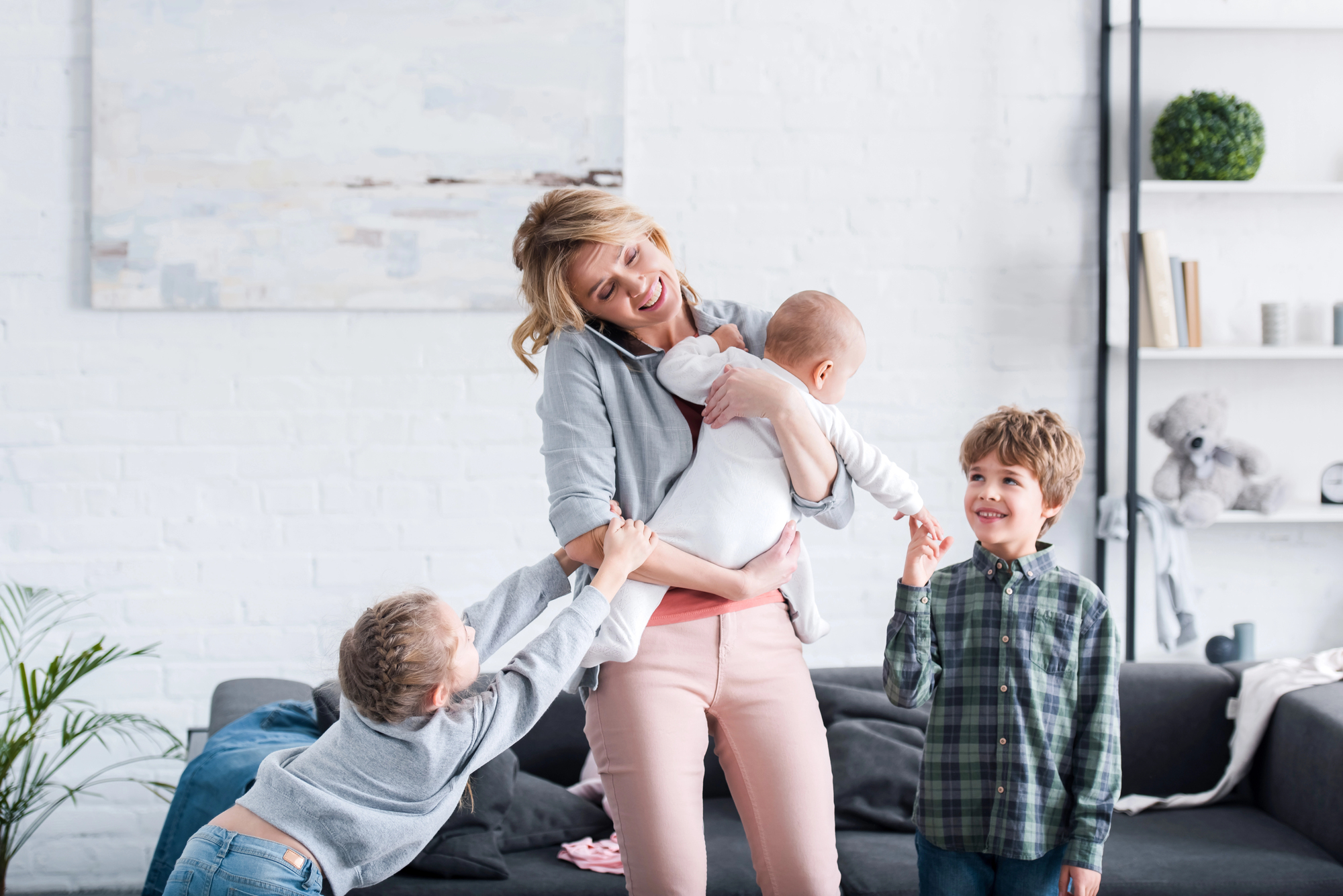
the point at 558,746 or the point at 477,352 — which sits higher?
the point at 477,352

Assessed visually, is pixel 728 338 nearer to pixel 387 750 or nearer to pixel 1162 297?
pixel 387 750

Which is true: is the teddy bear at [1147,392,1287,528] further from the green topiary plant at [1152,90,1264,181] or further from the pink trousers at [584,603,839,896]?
the pink trousers at [584,603,839,896]

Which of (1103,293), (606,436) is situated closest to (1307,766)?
(1103,293)

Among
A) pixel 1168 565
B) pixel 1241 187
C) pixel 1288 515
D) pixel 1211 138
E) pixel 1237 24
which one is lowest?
pixel 1168 565

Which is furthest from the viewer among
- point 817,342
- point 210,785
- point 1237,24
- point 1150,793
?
point 1237,24

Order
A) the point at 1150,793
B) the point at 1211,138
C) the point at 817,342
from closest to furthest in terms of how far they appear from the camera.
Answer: the point at 817,342 → the point at 1150,793 → the point at 1211,138

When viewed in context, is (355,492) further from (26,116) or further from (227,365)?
(26,116)

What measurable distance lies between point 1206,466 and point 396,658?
2.21 metres

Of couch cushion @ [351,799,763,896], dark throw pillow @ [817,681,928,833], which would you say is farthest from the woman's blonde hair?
dark throw pillow @ [817,681,928,833]

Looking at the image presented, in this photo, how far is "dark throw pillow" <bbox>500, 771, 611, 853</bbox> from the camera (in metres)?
2.08

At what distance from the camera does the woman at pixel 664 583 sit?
4.33ft

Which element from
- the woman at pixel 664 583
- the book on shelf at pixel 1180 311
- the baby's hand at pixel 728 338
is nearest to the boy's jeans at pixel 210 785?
the woman at pixel 664 583

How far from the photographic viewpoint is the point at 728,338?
4.91 feet

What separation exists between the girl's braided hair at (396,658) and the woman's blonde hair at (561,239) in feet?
1.20
